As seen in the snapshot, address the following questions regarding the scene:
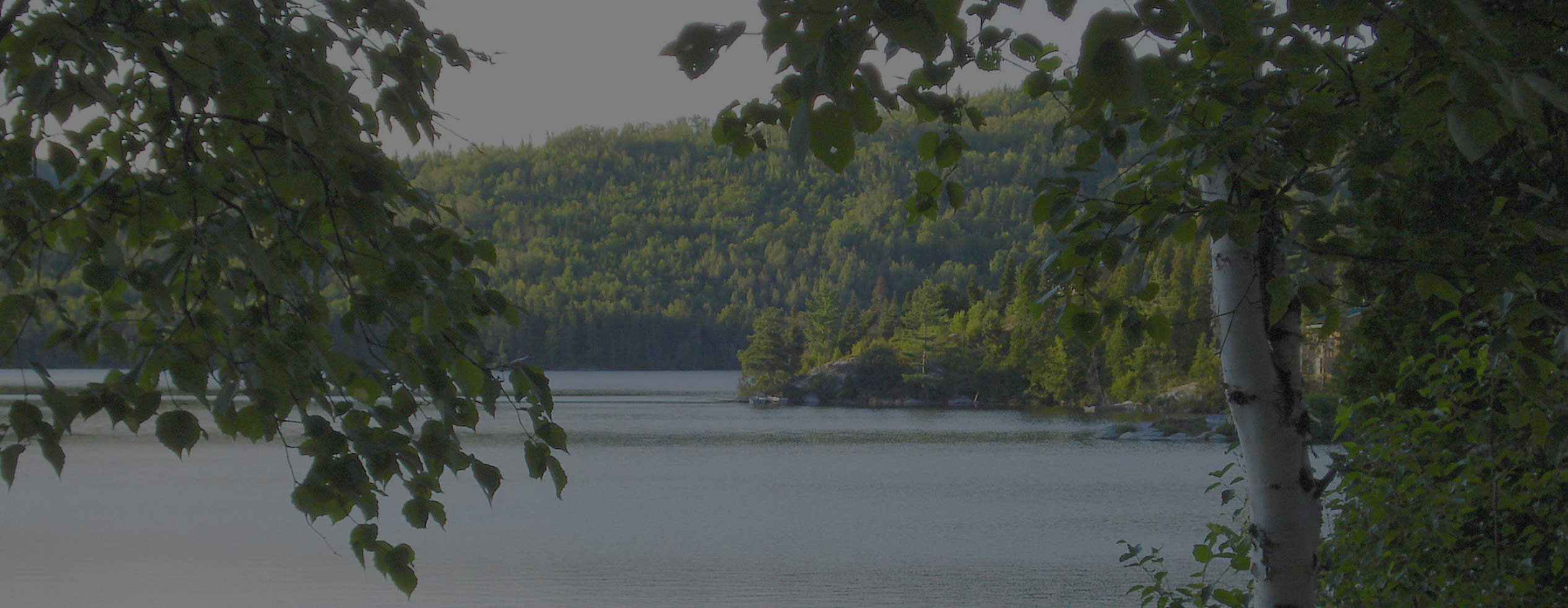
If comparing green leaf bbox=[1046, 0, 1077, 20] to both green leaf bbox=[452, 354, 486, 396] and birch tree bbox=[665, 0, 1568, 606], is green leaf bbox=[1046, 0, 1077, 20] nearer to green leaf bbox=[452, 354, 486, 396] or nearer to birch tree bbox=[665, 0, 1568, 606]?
birch tree bbox=[665, 0, 1568, 606]

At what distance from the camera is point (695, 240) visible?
4860 inches

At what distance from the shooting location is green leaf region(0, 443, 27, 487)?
140 centimetres

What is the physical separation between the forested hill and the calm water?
6085 centimetres

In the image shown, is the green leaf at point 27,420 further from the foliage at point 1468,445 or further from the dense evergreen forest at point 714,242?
the dense evergreen forest at point 714,242

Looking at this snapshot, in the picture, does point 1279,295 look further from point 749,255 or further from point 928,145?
point 749,255

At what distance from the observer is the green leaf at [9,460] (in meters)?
1.40

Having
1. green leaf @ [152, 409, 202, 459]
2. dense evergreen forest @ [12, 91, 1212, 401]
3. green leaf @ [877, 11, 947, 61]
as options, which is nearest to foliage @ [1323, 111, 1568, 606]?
green leaf @ [877, 11, 947, 61]

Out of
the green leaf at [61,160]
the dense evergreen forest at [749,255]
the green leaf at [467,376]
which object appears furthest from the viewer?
the dense evergreen forest at [749,255]

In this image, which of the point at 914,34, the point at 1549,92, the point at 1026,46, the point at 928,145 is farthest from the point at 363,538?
the point at 1549,92

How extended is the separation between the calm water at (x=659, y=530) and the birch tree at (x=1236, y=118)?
463cm

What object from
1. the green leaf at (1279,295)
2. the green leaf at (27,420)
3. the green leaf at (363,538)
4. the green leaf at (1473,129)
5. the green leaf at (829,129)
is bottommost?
the green leaf at (363,538)

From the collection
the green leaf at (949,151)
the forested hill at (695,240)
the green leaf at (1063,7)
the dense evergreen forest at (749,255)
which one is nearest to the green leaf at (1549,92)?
the green leaf at (1063,7)

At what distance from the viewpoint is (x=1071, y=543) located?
1622cm

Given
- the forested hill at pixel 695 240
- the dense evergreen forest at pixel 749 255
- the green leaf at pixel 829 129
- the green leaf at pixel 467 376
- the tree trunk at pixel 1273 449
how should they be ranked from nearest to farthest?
the green leaf at pixel 829 129 → the green leaf at pixel 467 376 → the tree trunk at pixel 1273 449 → the dense evergreen forest at pixel 749 255 → the forested hill at pixel 695 240
